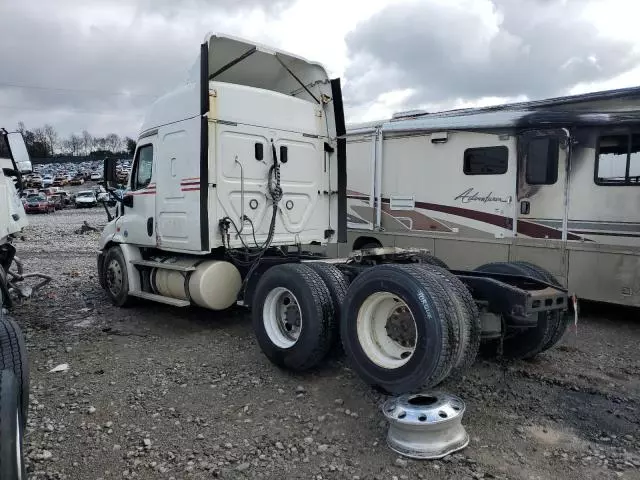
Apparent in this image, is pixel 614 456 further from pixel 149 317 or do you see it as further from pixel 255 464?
pixel 149 317

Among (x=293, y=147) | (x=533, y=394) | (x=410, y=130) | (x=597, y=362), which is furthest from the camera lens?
(x=410, y=130)

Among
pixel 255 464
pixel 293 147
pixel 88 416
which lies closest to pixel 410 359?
pixel 255 464

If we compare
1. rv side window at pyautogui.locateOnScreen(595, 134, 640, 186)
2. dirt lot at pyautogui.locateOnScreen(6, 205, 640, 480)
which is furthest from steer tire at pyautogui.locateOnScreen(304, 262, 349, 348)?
rv side window at pyautogui.locateOnScreen(595, 134, 640, 186)

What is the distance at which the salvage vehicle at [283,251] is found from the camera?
4.12 m

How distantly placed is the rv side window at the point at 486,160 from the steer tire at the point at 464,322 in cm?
426

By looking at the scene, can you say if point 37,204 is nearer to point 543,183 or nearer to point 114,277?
point 114,277

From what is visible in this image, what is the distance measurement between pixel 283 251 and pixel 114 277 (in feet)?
8.53

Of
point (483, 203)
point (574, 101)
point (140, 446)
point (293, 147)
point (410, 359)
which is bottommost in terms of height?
point (140, 446)

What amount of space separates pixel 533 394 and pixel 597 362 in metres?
1.38

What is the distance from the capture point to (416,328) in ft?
12.7

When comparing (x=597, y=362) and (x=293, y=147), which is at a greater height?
(x=293, y=147)

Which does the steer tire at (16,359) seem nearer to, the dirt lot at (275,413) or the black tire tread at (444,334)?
the dirt lot at (275,413)

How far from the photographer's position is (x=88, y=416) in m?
4.24

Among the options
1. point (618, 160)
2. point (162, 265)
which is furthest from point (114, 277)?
point (618, 160)
